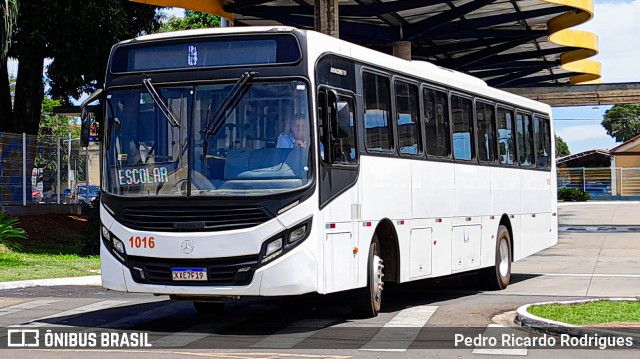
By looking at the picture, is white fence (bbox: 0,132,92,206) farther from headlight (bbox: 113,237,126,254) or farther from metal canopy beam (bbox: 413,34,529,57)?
metal canopy beam (bbox: 413,34,529,57)

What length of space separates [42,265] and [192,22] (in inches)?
1740

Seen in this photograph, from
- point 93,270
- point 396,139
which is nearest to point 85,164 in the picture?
point 93,270

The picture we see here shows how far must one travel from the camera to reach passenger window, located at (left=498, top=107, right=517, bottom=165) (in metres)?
18.6

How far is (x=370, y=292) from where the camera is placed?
13266 mm

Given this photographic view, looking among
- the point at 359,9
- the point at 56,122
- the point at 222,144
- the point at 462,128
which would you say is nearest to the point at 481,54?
the point at 359,9

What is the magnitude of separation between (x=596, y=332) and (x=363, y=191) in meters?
3.31

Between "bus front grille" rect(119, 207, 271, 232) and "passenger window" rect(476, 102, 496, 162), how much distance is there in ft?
22.5

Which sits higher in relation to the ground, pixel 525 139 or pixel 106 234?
pixel 525 139

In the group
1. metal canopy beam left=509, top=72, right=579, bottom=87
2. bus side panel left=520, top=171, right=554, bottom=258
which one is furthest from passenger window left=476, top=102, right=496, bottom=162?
metal canopy beam left=509, top=72, right=579, bottom=87

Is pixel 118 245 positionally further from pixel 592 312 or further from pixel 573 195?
pixel 573 195

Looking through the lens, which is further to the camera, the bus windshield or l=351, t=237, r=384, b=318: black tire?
l=351, t=237, r=384, b=318: black tire

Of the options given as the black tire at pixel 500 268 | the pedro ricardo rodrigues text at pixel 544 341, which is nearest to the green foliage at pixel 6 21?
the black tire at pixel 500 268

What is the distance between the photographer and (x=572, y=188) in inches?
3187

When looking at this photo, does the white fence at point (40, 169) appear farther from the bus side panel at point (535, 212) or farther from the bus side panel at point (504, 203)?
the bus side panel at point (504, 203)
